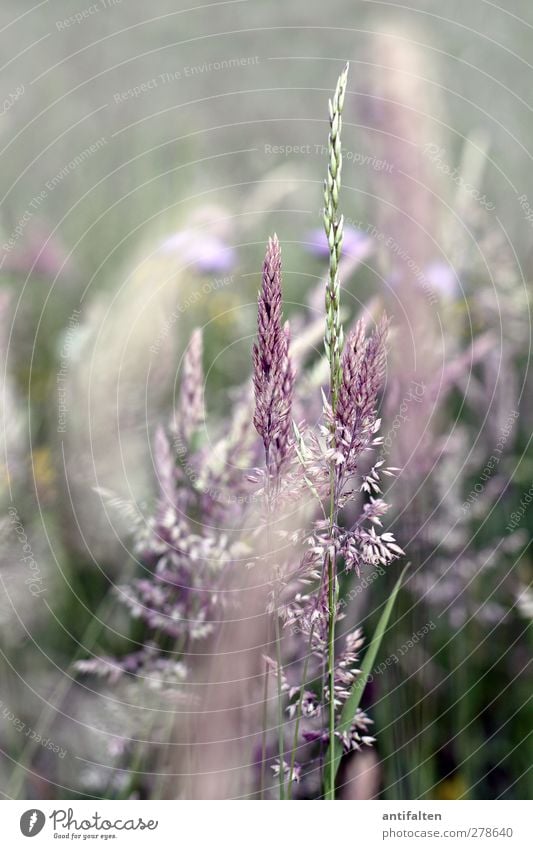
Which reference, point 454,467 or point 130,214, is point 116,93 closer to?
point 130,214

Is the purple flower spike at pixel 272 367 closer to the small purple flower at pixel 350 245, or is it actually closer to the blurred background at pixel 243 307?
the blurred background at pixel 243 307

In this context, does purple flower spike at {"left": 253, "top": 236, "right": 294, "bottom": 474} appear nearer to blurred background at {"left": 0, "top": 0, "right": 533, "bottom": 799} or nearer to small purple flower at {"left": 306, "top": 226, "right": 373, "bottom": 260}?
blurred background at {"left": 0, "top": 0, "right": 533, "bottom": 799}

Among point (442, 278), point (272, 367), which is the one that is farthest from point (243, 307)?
point (272, 367)

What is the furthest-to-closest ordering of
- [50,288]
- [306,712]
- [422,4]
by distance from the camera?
[50,288] → [422,4] → [306,712]

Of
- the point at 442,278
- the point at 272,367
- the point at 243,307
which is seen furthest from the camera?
the point at 243,307

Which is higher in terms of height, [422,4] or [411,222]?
[422,4]

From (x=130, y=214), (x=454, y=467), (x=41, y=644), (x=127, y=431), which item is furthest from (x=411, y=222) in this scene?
(x=41, y=644)

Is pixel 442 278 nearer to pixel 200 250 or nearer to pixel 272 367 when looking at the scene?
pixel 200 250
